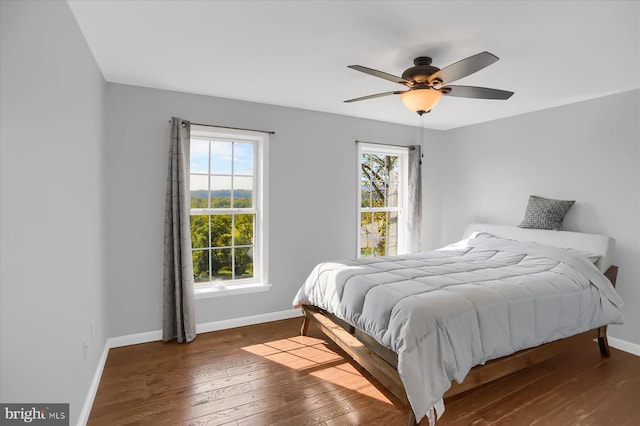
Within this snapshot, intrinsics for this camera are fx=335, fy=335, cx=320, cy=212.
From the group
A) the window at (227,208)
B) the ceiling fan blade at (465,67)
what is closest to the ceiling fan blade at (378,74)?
the ceiling fan blade at (465,67)

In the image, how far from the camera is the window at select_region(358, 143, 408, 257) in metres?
4.79

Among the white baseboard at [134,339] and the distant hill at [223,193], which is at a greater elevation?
the distant hill at [223,193]

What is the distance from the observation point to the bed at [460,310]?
2.04 meters

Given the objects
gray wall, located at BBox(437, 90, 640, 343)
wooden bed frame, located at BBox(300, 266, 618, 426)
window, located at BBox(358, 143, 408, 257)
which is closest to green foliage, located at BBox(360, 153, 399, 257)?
window, located at BBox(358, 143, 408, 257)

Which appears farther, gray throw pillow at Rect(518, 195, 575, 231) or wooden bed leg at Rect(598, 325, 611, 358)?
gray throw pillow at Rect(518, 195, 575, 231)

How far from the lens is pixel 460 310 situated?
86.0 inches

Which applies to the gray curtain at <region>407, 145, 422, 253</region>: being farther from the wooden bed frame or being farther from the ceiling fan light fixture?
the ceiling fan light fixture

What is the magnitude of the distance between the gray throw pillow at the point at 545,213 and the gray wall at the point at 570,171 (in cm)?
13

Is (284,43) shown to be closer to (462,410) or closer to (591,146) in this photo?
(462,410)

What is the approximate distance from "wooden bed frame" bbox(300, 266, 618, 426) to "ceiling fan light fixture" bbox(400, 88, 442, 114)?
176 cm

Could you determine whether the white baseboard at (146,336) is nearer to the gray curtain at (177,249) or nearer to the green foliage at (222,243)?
the gray curtain at (177,249)

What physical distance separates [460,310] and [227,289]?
2.45 m

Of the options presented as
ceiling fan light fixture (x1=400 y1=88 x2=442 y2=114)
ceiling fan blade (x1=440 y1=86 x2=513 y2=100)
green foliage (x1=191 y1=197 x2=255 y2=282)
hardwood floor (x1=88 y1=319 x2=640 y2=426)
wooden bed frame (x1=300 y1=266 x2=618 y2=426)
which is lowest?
hardwood floor (x1=88 y1=319 x2=640 y2=426)

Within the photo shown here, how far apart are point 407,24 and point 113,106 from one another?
2725mm
